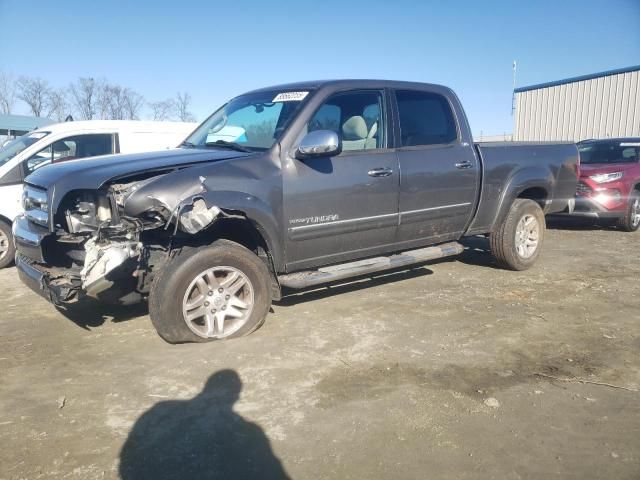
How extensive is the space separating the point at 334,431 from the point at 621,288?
419 cm

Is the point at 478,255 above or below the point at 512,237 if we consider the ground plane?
below

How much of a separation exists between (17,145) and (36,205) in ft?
12.9

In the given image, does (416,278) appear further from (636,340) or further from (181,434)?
(181,434)

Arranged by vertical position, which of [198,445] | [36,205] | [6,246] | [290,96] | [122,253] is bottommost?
[198,445]

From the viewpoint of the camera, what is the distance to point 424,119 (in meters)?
5.33

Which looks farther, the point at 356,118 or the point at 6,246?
the point at 6,246

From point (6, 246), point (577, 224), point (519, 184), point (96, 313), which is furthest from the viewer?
point (577, 224)

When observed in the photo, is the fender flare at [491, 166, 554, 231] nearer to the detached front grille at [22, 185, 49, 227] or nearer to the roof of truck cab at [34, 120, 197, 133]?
the detached front grille at [22, 185, 49, 227]

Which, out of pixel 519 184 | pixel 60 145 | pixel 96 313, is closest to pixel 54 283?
pixel 96 313

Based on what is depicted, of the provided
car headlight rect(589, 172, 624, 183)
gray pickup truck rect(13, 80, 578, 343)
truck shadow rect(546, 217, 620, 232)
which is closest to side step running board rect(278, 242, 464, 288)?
gray pickup truck rect(13, 80, 578, 343)

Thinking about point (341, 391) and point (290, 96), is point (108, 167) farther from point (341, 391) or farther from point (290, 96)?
point (341, 391)

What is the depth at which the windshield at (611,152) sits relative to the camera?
9680 millimetres

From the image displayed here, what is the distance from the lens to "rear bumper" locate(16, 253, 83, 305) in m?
3.71

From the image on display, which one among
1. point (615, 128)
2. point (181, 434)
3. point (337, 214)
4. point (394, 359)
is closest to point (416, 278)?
point (337, 214)
